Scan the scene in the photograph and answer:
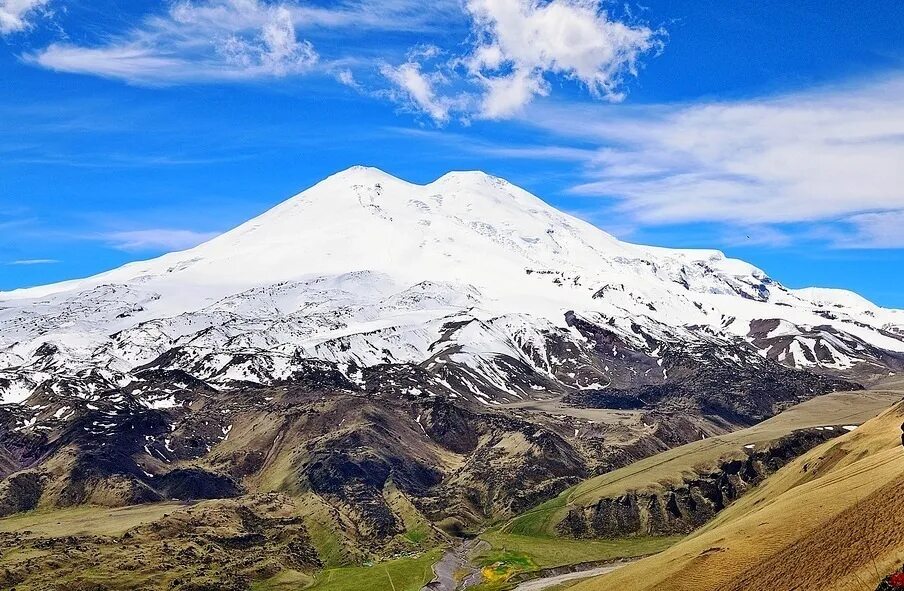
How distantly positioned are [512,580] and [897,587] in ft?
453

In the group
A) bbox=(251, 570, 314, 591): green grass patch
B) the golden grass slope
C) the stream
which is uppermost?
bbox=(251, 570, 314, 591): green grass patch

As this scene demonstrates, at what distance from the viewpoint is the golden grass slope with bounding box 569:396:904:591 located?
6644 centimetres

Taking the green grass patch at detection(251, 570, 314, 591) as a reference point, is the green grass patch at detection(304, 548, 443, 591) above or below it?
below

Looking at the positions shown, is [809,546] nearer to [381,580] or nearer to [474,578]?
[474,578]

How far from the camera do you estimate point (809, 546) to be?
75.2 meters

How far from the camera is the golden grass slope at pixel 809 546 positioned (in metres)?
66.4

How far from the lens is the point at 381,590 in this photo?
182m

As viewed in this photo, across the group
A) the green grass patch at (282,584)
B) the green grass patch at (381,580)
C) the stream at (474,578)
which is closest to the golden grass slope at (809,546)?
the stream at (474,578)

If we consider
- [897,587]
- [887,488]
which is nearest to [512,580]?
[887,488]

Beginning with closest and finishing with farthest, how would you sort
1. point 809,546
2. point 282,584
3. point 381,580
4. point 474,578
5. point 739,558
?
point 809,546 < point 739,558 < point 474,578 < point 381,580 < point 282,584

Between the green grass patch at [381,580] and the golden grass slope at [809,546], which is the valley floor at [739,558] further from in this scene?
the green grass patch at [381,580]

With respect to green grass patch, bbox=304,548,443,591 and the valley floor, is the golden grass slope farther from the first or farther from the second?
green grass patch, bbox=304,548,443,591

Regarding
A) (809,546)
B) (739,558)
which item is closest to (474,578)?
(739,558)

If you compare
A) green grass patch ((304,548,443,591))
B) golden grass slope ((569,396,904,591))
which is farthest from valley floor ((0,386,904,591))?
green grass patch ((304,548,443,591))
